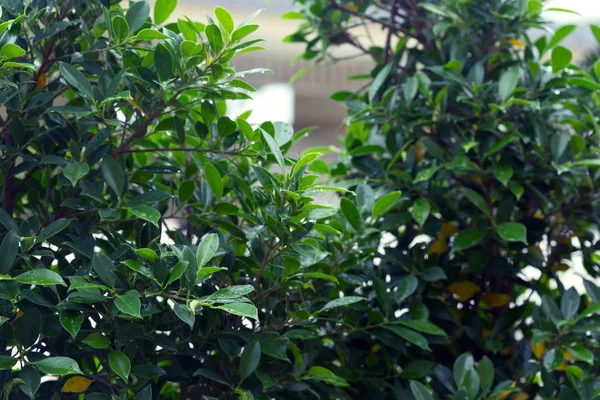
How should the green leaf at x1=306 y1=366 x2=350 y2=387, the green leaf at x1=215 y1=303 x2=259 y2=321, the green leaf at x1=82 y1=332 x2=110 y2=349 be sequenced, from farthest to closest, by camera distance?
the green leaf at x1=306 y1=366 x2=350 y2=387, the green leaf at x1=82 y1=332 x2=110 y2=349, the green leaf at x1=215 y1=303 x2=259 y2=321

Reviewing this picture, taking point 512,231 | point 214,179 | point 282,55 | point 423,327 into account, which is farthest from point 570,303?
point 282,55

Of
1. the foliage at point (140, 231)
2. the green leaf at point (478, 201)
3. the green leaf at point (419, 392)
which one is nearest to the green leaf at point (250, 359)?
the foliage at point (140, 231)

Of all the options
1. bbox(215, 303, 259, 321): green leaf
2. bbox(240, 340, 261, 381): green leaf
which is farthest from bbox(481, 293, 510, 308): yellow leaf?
bbox(215, 303, 259, 321): green leaf

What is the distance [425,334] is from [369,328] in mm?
97

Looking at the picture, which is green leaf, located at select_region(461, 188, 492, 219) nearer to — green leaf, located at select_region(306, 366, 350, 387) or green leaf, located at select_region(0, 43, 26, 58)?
green leaf, located at select_region(306, 366, 350, 387)

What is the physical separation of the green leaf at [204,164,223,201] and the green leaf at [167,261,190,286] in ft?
0.70

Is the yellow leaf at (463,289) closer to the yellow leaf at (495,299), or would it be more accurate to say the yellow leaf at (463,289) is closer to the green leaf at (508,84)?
the yellow leaf at (495,299)

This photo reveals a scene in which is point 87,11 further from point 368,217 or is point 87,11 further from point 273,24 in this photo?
point 273,24

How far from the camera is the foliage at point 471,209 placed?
1076 mm

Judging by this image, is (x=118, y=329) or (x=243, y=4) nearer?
(x=118, y=329)

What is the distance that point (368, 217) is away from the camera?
1090 millimetres

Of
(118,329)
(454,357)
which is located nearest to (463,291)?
(454,357)

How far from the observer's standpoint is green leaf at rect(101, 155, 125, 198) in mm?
858

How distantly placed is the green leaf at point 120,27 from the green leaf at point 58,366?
0.38 metres
